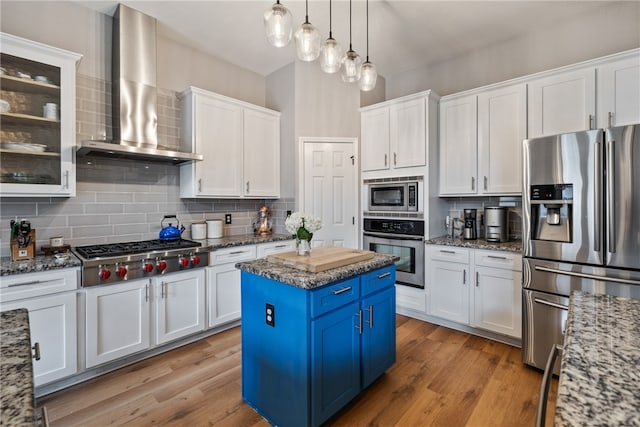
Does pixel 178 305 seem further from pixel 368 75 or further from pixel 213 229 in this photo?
pixel 368 75

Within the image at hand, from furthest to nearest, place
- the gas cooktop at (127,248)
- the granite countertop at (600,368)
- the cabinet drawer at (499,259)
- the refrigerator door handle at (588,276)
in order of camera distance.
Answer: the cabinet drawer at (499,259) → the gas cooktop at (127,248) → the refrigerator door handle at (588,276) → the granite countertop at (600,368)

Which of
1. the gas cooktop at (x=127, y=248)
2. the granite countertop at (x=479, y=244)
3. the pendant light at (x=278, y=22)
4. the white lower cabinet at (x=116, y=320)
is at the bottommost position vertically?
the white lower cabinet at (x=116, y=320)

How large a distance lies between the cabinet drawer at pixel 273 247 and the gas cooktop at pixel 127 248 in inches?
27.3

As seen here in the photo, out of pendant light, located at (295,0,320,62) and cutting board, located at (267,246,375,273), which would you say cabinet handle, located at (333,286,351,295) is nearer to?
cutting board, located at (267,246,375,273)

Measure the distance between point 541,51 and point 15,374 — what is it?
4371 mm

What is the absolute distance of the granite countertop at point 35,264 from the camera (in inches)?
75.1

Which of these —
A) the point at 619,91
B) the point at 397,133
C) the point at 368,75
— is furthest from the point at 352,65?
the point at 619,91

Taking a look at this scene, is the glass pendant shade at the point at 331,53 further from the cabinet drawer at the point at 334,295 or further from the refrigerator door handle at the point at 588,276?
the refrigerator door handle at the point at 588,276

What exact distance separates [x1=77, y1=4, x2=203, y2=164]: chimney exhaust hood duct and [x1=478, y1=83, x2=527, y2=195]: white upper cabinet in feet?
9.49

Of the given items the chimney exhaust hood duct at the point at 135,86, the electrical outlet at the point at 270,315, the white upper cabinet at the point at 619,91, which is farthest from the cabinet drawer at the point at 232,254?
the white upper cabinet at the point at 619,91

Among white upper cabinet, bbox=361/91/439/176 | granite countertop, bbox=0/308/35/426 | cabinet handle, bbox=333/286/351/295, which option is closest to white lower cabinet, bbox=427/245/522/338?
white upper cabinet, bbox=361/91/439/176

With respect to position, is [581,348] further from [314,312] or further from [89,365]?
[89,365]

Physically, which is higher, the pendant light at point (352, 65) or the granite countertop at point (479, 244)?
the pendant light at point (352, 65)

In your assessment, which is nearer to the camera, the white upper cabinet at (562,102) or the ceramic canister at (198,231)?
the white upper cabinet at (562,102)
